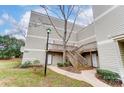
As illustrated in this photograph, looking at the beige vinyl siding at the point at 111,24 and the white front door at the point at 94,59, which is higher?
the beige vinyl siding at the point at 111,24

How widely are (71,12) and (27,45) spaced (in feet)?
14.6

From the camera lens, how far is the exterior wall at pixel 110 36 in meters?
3.99

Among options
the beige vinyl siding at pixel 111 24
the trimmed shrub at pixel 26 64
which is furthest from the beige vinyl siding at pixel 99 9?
the trimmed shrub at pixel 26 64

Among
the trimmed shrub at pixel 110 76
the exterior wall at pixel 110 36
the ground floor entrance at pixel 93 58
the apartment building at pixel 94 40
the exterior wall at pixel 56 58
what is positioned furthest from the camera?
the exterior wall at pixel 56 58

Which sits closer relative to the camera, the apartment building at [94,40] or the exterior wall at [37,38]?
the apartment building at [94,40]

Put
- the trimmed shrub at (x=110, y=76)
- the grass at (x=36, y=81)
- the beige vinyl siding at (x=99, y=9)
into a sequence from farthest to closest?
1. the beige vinyl siding at (x=99, y=9)
2. the trimmed shrub at (x=110, y=76)
3. the grass at (x=36, y=81)

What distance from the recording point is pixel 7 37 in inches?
461

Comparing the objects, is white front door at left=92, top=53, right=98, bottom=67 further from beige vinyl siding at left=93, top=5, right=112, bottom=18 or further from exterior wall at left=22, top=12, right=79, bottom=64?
beige vinyl siding at left=93, top=5, right=112, bottom=18

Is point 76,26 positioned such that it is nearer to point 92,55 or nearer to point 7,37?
point 92,55

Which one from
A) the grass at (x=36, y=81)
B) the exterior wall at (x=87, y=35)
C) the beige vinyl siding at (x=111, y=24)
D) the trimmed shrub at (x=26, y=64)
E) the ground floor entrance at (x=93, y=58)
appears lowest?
the grass at (x=36, y=81)

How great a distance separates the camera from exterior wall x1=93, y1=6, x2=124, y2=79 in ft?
13.1

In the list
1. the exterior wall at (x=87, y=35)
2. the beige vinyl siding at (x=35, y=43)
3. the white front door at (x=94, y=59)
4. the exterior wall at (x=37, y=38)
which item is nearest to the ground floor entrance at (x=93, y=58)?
the white front door at (x=94, y=59)

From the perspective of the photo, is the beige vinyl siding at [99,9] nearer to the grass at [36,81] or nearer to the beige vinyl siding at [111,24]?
the beige vinyl siding at [111,24]

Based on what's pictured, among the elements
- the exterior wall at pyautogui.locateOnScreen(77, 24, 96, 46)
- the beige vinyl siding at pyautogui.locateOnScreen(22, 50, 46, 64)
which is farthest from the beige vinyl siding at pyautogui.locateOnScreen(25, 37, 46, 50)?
the exterior wall at pyautogui.locateOnScreen(77, 24, 96, 46)
